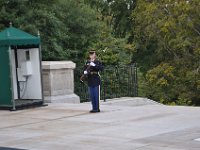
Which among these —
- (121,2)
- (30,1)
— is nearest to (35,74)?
(30,1)

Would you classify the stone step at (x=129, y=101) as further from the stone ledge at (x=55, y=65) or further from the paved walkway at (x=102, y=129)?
the paved walkway at (x=102, y=129)

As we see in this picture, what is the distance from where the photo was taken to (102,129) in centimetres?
1132

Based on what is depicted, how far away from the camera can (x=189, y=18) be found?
31406 mm

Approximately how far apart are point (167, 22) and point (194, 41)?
222 cm

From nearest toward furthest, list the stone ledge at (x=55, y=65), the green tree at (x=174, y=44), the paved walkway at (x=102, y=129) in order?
the paved walkway at (x=102, y=129) < the stone ledge at (x=55, y=65) < the green tree at (x=174, y=44)

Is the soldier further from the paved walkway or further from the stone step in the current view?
the stone step

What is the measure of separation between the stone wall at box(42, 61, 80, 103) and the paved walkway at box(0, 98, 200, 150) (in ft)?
4.59

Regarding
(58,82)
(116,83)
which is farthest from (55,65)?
(116,83)

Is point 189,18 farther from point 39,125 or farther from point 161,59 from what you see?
point 39,125

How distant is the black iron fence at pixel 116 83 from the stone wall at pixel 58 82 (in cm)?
166

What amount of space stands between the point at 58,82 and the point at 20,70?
1.49m

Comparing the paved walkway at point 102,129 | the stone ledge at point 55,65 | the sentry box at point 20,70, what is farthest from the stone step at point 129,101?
the sentry box at point 20,70

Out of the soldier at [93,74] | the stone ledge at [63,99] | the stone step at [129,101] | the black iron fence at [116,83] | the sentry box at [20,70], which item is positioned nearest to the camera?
the soldier at [93,74]

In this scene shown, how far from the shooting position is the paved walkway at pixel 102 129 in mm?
9523
